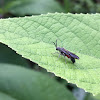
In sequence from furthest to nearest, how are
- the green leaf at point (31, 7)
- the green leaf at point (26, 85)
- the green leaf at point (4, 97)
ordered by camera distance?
the green leaf at point (31, 7) → the green leaf at point (26, 85) → the green leaf at point (4, 97)

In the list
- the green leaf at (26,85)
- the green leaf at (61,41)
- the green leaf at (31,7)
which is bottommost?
the green leaf at (26,85)

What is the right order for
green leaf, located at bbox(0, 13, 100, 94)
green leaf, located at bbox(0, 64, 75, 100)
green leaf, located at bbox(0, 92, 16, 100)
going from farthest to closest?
green leaf, located at bbox(0, 64, 75, 100), green leaf, located at bbox(0, 92, 16, 100), green leaf, located at bbox(0, 13, 100, 94)

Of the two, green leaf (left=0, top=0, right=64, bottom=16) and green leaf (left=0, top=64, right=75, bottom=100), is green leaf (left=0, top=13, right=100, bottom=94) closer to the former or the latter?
green leaf (left=0, top=64, right=75, bottom=100)

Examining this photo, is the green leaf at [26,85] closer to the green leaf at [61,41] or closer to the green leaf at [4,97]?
the green leaf at [4,97]

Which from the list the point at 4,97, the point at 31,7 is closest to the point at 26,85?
the point at 4,97

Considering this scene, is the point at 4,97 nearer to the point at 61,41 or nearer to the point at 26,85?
the point at 26,85

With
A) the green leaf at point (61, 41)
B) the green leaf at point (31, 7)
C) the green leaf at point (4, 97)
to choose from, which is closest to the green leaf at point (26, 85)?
the green leaf at point (4, 97)

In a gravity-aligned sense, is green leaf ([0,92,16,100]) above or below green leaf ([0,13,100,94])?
below

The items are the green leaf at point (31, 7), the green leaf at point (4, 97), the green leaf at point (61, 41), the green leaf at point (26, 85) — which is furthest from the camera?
the green leaf at point (31, 7)

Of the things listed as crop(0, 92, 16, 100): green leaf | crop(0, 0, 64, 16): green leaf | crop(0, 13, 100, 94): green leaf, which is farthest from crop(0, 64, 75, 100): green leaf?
crop(0, 0, 64, 16): green leaf
